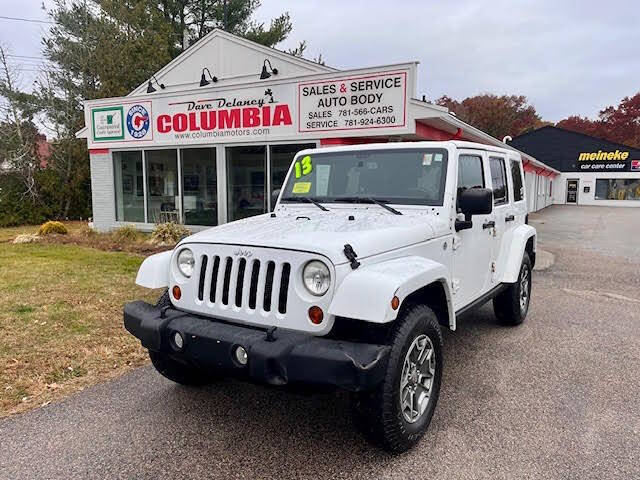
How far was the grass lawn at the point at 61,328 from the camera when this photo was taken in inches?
159

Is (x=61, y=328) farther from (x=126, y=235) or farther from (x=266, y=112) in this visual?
(x=266, y=112)

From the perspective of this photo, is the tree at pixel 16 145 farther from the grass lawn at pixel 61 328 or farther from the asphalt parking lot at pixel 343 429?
the asphalt parking lot at pixel 343 429

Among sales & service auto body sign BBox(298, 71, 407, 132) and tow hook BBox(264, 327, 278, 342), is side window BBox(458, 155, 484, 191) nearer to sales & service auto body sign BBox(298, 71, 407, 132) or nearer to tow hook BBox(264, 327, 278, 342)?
tow hook BBox(264, 327, 278, 342)

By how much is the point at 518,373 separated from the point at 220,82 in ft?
47.2

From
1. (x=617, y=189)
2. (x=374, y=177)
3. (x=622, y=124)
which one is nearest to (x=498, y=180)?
(x=374, y=177)

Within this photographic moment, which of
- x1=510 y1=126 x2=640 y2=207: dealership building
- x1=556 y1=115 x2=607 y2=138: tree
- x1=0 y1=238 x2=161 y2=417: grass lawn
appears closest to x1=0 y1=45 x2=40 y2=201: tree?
x1=0 y1=238 x2=161 y2=417: grass lawn

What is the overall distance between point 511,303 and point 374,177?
2330 millimetres

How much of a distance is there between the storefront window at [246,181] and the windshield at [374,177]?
A: 25.8 ft

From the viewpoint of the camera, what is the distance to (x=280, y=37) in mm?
26125

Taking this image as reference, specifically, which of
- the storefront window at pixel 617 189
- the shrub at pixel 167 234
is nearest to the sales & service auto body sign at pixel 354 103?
the shrub at pixel 167 234

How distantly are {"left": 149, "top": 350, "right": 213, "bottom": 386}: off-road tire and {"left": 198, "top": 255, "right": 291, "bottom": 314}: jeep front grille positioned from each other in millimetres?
786

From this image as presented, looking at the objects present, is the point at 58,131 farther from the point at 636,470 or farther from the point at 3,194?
the point at 636,470

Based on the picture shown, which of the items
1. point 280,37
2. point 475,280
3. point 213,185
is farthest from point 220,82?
point 475,280

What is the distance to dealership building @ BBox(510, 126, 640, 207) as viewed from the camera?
40375mm
